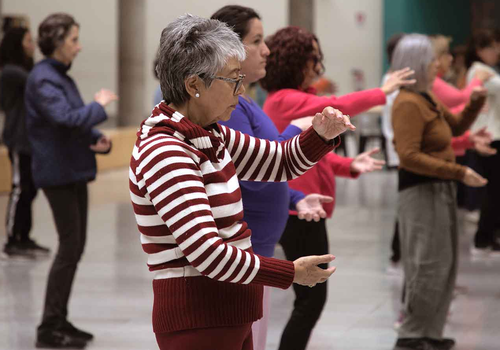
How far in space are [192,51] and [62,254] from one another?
8.94ft

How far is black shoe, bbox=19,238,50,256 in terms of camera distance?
7.20 m

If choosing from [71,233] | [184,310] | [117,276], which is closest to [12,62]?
[117,276]


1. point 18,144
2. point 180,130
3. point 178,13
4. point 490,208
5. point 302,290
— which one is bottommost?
point 490,208

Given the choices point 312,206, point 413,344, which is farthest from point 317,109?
point 413,344

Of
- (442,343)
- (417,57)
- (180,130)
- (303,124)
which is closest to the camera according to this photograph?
(180,130)

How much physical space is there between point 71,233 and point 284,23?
1744 cm

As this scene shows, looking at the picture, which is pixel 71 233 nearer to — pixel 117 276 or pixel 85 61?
pixel 117 276

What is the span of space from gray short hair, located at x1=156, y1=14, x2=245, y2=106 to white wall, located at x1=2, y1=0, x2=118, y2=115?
19.4 m

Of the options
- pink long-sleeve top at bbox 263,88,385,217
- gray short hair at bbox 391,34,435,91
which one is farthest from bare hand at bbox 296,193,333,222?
gray short hair at bbox 391,34,435,91

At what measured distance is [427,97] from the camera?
443 cm

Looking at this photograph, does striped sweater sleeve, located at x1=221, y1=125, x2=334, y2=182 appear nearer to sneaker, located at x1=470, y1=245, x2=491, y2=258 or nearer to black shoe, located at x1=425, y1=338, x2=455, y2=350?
black shoe, located at x1=425, y1=338, x2=455, y2=350

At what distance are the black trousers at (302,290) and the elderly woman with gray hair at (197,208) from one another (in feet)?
4.55

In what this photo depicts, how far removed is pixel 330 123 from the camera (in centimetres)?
249

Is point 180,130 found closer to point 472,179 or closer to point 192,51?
point 192,51
